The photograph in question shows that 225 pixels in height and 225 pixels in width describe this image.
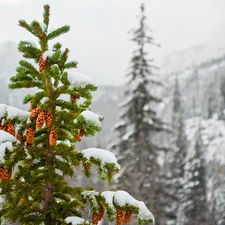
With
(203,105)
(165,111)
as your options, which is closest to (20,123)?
(203,105)

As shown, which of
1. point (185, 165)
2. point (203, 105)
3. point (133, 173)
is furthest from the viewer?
point (203, 105)

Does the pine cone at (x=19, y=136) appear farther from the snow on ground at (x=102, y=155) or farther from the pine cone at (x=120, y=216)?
the pine cone at (x=120, y=216)

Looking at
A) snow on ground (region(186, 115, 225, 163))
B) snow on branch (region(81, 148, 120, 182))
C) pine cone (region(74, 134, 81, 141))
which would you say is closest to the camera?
snow on branch (region(81, 148, 120, 182))

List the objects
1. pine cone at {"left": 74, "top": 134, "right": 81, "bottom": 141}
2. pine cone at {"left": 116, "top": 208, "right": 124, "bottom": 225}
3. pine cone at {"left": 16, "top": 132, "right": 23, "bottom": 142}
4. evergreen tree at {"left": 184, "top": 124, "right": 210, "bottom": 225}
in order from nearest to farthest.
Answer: pine cone at {"left": 116, "top": 208, "right": 124, "bottom": 225}, pine cone at {"left": 16, "top": 132, "right": 23, "bottom": 142}, pine cone at {"left": 74, "top": 134, "right": 81, "bottom": 141}, evergreen tree at {"left": 184, "top": 124, "right": 210, "bottom": 225}

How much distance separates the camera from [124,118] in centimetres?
2478

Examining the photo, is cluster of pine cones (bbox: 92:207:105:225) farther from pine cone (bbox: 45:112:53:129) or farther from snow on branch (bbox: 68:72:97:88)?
snow on branch (bbox: 68:72:97:88)

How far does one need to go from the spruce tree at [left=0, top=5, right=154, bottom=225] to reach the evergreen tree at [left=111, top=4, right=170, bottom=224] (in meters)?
19.1

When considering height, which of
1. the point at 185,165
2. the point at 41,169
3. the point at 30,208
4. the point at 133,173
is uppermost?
the point at 185,165

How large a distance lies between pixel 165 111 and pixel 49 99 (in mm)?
133568

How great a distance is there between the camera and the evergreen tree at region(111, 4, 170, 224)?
23.4m

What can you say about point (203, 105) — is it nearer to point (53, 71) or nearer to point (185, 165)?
point (185, 165)

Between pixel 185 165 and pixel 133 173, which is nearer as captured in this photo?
pixel 133 173

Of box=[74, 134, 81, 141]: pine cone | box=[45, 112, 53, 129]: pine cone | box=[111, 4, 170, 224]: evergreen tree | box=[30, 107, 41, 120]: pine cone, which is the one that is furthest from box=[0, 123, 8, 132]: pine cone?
box=[111, 4, 170, 224]: evergreen tree

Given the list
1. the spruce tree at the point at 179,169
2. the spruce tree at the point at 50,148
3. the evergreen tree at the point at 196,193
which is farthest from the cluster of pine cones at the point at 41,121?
the evergreen tree at the point at 196,193
